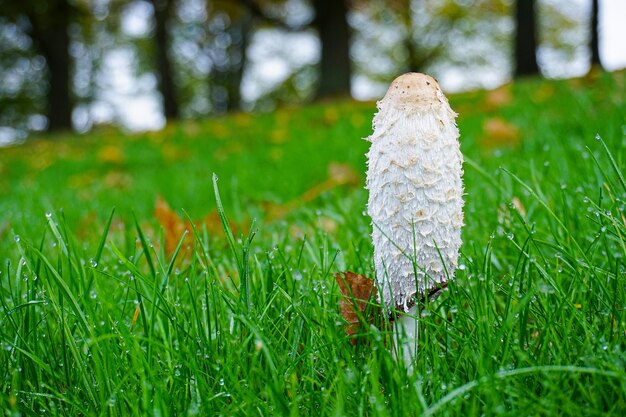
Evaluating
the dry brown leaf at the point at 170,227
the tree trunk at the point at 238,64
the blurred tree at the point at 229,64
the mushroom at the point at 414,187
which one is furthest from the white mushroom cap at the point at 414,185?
the blurred tree at the point at 229,64

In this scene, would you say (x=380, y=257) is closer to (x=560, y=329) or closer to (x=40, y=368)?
(x=560, y=329)

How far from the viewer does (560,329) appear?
115 centimetres

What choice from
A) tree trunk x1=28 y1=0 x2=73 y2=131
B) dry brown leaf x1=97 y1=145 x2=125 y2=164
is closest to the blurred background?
tree trunk x1=28 y1=0 x2=73 y2=131

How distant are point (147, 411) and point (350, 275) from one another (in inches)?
21.1

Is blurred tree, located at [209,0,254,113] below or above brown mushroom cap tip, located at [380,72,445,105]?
above

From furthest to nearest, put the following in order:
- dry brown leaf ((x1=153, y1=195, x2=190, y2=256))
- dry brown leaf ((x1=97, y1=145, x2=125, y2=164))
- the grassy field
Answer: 1. dry brown leaf ((x1=97, y1=145, x2=125, y2=164))
2. dry brown leaf ((x1=153, y1=195, x2=190, y2=256))
3. the grassy field

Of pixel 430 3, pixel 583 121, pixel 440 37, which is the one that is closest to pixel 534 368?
pixel 583 121

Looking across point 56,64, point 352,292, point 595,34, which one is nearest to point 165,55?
point 56,64

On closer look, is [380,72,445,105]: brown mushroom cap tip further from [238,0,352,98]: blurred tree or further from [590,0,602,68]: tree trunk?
[238,0,352,98]: blurred tree

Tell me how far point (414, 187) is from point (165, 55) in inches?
540

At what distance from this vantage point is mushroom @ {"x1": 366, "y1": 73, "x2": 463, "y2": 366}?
109 cm

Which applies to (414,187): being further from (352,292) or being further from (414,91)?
(352,292)

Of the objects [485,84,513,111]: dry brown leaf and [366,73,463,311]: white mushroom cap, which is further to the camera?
[485,84,513,111]: dry brown leaf

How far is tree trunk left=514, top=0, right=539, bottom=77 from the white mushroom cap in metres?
10.3
